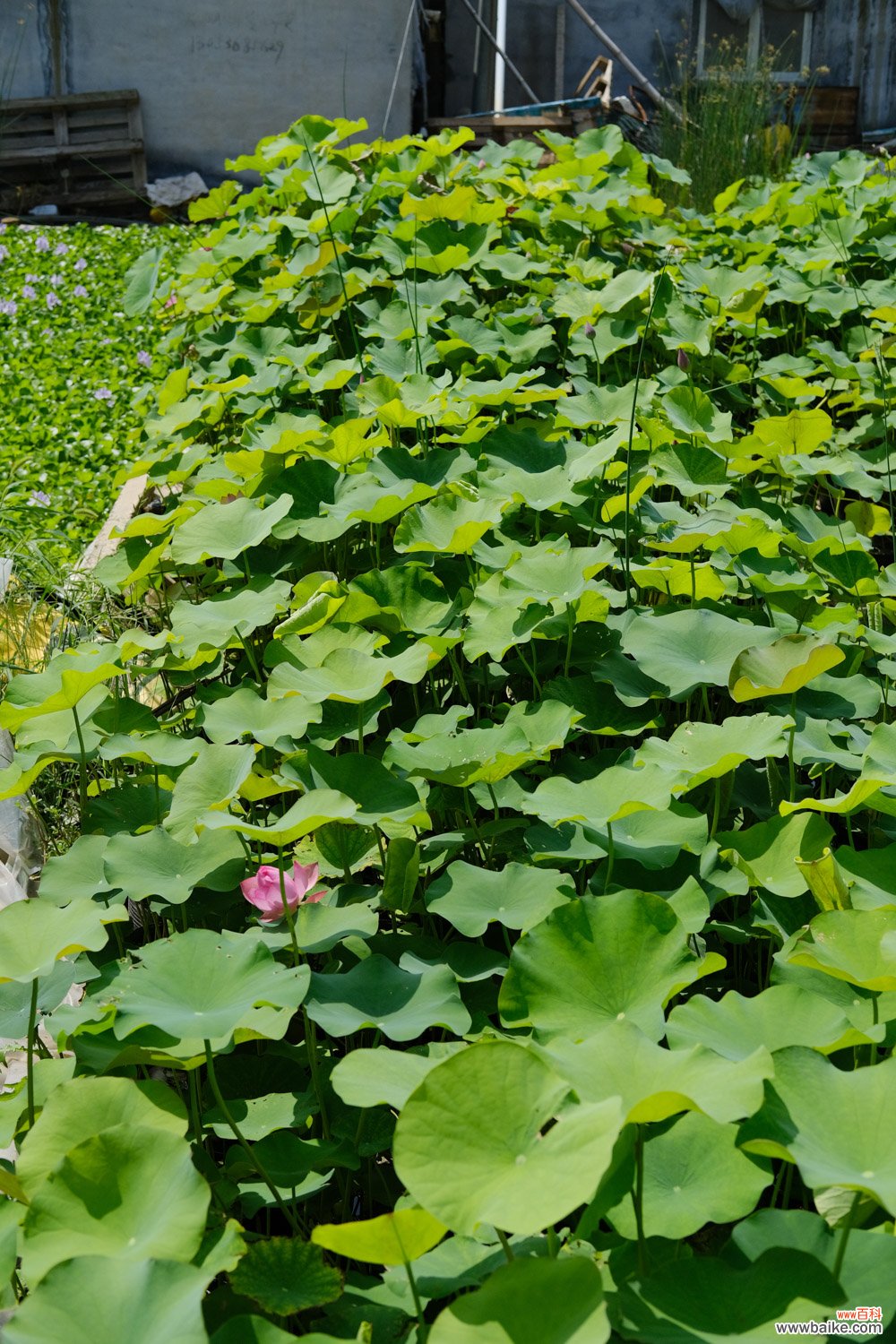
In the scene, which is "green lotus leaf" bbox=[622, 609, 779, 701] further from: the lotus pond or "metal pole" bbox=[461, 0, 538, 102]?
"metal pole" bbox=[461, 0, 538, 102]

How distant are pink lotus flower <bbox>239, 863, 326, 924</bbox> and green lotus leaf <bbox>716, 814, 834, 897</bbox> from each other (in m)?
0.42

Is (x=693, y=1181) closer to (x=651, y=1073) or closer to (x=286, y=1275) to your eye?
(x=651, y=1073)

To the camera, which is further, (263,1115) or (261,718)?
(261,718)

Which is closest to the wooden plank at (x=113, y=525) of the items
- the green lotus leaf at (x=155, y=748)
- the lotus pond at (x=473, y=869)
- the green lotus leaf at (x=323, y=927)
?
the lotus pond at (x=473, y=869)

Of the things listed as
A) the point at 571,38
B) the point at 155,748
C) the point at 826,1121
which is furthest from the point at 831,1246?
the point at 571,38

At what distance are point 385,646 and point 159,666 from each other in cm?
34

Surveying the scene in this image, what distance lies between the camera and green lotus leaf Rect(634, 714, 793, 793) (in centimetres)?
119

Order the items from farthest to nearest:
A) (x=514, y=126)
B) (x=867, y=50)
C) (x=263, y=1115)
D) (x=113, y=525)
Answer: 1. (x=867, y=50)
2. (x=514, y=126)
3. (x=113, y=525)
4. (x=263, y=1115)

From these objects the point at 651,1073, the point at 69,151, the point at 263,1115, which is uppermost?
the point at 69,151

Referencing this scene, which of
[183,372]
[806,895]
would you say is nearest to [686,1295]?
[806,895]

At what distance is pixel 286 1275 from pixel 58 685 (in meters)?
0.91

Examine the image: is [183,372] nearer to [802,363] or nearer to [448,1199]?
[802,363]

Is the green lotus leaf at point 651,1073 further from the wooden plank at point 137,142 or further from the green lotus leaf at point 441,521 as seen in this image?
the wooden plank at point 137,142

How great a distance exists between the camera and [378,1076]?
86cm
